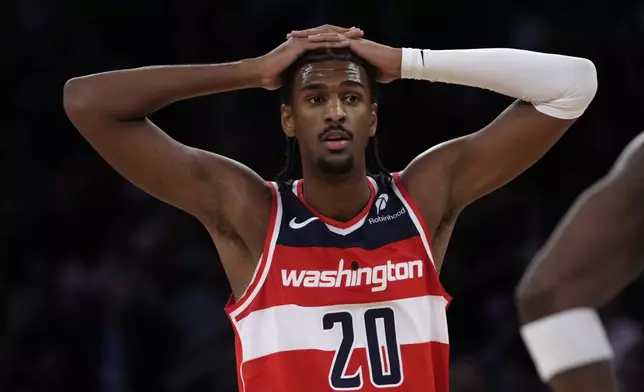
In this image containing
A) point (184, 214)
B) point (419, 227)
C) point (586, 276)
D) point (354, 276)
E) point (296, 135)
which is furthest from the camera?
point (184, 214)

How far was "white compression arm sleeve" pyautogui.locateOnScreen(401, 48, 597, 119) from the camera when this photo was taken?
388cm

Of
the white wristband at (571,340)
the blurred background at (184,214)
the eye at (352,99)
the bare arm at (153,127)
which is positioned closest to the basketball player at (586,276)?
the white wristband at (571,340)

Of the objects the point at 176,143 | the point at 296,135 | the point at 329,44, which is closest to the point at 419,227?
the point at 296,135

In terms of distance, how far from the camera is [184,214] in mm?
7066

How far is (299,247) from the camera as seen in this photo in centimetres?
384

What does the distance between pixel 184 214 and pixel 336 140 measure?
337cm

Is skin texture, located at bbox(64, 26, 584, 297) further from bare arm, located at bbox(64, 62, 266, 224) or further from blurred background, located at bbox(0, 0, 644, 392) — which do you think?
blurred background, located at bbox(0, 0, 644, 392)

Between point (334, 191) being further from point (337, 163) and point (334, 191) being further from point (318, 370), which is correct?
point (318, 370)

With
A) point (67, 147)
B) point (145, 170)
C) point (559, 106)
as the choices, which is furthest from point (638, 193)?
point (67, 147)

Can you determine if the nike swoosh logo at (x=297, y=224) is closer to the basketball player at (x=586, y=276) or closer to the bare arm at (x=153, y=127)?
the bare arm at (x=153, y=127)

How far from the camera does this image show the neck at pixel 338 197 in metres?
3.95

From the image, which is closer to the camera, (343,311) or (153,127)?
(343,311)

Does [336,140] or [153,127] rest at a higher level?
[153,127]

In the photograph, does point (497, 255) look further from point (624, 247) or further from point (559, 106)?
point (624, 247)
